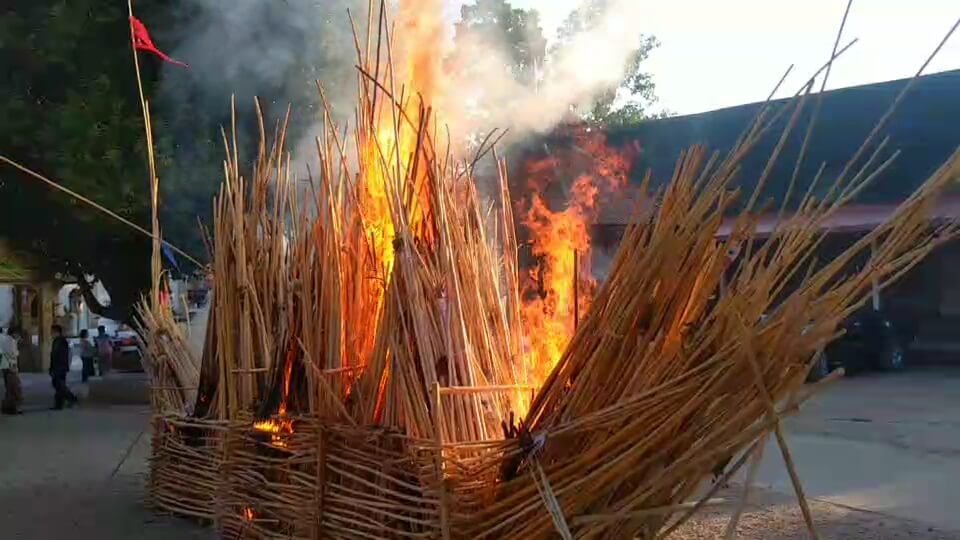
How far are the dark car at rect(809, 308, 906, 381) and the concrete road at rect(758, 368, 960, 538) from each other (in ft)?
6.89

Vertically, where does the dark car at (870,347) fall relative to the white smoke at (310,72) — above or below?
below

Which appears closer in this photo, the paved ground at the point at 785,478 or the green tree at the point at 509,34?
the paved ground at the point at 785,478

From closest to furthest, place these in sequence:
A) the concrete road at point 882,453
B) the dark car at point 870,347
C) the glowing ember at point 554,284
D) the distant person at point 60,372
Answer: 1. the glowing ember at point 554,284
2. the concrete road at point 882,453
3. the distant person at point 60,372
4. the dark car at point 870,347

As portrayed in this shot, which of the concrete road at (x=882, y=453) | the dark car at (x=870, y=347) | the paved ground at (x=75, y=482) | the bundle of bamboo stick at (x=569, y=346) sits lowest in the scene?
the concrete road at (x=882, y=453)

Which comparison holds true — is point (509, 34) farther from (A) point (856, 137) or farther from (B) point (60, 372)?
(A) point (856, 137)

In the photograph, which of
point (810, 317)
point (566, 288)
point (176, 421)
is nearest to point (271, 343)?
point (176, 421)

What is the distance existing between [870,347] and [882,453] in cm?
765

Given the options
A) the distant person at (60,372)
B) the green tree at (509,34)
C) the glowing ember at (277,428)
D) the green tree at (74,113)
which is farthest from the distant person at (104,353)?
the glowing ember at (277,428)

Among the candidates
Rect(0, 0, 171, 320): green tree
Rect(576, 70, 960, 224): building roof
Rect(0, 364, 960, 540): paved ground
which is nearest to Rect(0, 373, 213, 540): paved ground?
Rect(0, 364, 960, 540): paved ground

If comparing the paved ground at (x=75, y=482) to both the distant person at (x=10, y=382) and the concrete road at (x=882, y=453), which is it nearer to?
the distant person at (x=10, y=382)

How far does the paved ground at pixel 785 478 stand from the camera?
5.46 meters

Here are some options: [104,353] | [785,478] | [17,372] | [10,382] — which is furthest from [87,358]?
[785,478]

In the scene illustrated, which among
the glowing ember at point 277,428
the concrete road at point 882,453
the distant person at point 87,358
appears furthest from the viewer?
the distant person at point 87,358

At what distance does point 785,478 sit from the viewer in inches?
277
